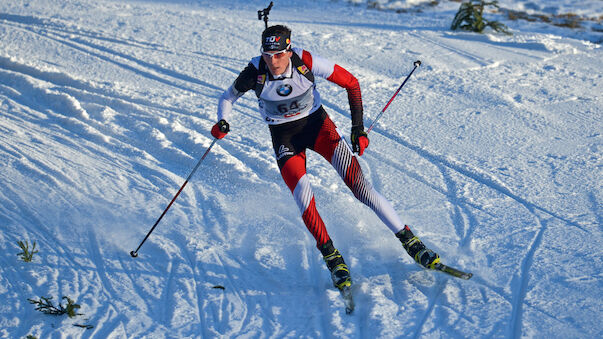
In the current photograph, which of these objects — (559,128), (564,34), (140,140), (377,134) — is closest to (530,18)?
(564,34)

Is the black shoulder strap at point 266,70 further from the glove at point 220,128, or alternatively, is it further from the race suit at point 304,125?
the glove at point 220,128

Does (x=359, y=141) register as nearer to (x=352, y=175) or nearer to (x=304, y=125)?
(x=352, y=175)

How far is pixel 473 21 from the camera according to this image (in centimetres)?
903

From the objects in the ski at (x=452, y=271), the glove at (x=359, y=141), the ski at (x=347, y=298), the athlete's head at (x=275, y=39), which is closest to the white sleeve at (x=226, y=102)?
the athlete's head at (x=275, y=39)

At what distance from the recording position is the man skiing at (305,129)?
4078 millimetres

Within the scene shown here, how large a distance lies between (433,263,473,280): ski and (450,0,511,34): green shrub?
586cm

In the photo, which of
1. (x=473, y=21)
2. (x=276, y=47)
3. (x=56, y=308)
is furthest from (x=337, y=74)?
(x=473, y=21)

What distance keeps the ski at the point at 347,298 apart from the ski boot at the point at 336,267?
0.02 meters

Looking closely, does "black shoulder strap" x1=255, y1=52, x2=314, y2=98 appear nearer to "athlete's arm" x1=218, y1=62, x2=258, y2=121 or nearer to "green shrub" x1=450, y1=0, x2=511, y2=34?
"athlete's arm" x1=218, y1=62, x2=258, y2=121

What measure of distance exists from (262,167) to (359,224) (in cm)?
128

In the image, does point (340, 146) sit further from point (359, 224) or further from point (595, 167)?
point (595, 167)

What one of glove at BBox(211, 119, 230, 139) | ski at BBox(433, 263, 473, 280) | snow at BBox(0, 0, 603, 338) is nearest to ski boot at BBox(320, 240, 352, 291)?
snow at BBox(0, 0, 603, 338)

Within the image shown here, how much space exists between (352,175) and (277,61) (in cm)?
96

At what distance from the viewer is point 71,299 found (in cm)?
403
